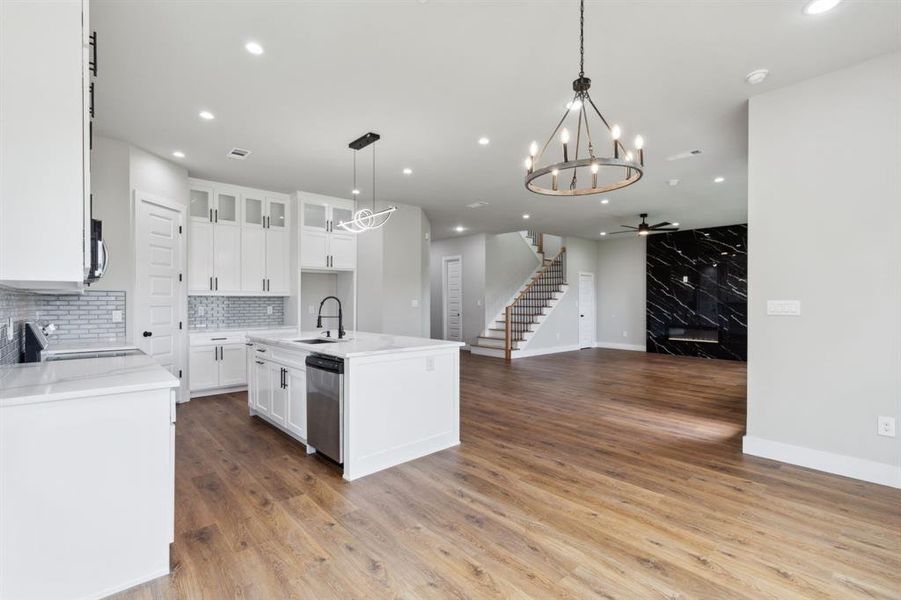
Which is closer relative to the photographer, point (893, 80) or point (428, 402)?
point (893, 80)

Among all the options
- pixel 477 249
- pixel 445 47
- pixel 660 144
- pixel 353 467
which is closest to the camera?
pixel 445 47

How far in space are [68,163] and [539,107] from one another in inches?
126

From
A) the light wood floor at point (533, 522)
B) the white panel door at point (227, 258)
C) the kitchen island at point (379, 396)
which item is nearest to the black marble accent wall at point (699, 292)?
the light wood floor at point (533, 522)

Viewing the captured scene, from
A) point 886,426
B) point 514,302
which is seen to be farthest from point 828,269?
point 514,302

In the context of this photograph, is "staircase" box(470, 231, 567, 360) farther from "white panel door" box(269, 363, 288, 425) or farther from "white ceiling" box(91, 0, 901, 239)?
"white panel door" box(269, 363, 288, 425)

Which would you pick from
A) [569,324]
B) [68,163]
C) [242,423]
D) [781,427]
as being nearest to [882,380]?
[781,427]

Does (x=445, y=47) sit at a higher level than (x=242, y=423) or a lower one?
higher

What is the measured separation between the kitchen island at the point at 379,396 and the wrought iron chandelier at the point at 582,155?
1513 millimetres

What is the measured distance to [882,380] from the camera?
2977 mm

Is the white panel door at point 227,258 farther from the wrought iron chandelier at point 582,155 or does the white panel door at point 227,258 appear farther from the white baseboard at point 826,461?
the white baseboard at point 826,461

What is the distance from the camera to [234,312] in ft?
20.3

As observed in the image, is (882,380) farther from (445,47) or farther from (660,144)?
(445,47)

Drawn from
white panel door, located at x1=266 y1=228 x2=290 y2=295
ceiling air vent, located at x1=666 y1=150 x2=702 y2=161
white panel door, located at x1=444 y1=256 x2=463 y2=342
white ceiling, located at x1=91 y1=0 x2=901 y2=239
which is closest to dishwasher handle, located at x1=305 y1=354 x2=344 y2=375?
white ceiling, located at x1=91 y1=0 x2=901 y2=239

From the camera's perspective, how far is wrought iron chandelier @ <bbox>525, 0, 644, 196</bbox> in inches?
93.3
